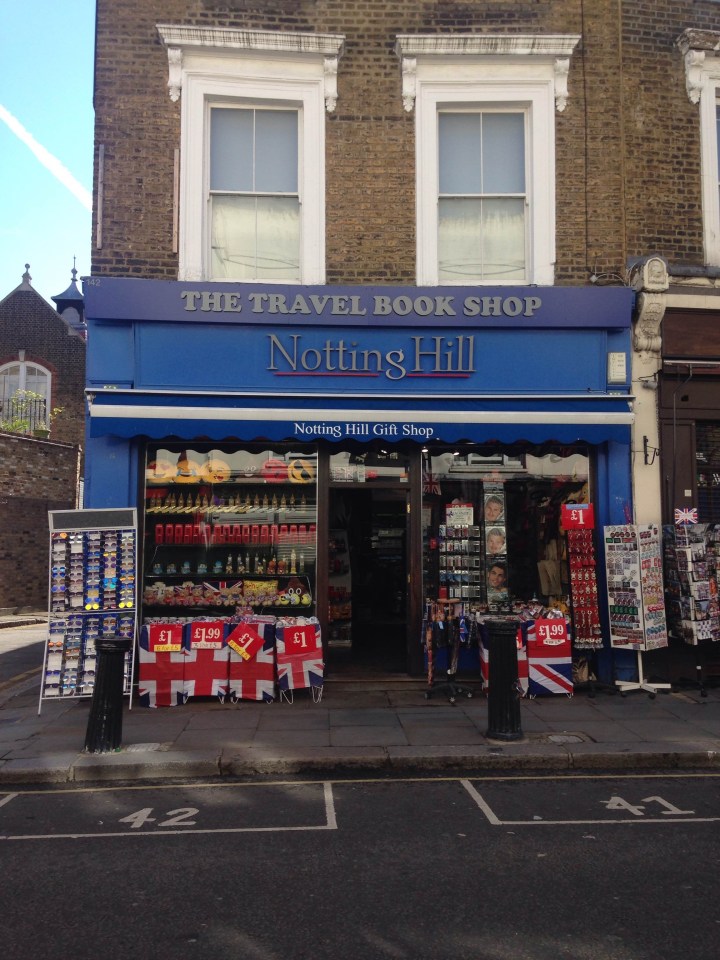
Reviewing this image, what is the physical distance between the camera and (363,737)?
765 cm

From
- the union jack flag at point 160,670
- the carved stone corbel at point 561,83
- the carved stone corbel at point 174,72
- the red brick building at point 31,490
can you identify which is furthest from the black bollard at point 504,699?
the red brick building at point 31,490

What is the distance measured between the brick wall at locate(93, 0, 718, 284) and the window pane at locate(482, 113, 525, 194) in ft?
1.81

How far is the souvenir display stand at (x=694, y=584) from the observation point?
948cm

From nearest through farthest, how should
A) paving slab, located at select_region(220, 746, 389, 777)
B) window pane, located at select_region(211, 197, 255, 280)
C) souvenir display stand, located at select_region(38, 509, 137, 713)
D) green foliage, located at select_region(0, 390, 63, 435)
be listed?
paving slab, located at select_region(220, 746, 389, 777) → souvenir display stand, located at select_region(38, 509, 137, 713) → window pane, located at select_region(211, 197, 255, 280) → green foliage, located at select_region(0, 390, 63, 435)

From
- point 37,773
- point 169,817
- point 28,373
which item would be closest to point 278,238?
point 37,773

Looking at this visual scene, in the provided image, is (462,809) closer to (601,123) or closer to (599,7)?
(601,123)

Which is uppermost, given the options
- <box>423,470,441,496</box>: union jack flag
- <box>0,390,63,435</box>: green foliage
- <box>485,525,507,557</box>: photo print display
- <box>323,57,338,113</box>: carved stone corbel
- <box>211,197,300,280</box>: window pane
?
<box>323,57,338,113</box>: carved stone corbel

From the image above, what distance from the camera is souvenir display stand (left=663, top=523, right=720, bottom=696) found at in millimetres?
9477

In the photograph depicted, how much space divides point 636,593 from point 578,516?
1106 mm

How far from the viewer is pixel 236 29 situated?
10.1m

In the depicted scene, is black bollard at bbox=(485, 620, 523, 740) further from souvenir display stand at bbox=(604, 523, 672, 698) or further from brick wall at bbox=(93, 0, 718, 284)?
brick wall at bbox=(93, 0, 718, 284)

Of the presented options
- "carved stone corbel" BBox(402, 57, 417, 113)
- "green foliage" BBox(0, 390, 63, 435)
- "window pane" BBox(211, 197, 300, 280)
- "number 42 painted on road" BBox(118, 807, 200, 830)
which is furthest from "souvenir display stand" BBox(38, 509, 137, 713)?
"green foliage" BBox(0, 390, 63, 435)

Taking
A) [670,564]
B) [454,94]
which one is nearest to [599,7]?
[454,94]

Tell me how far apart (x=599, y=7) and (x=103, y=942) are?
11.6m
